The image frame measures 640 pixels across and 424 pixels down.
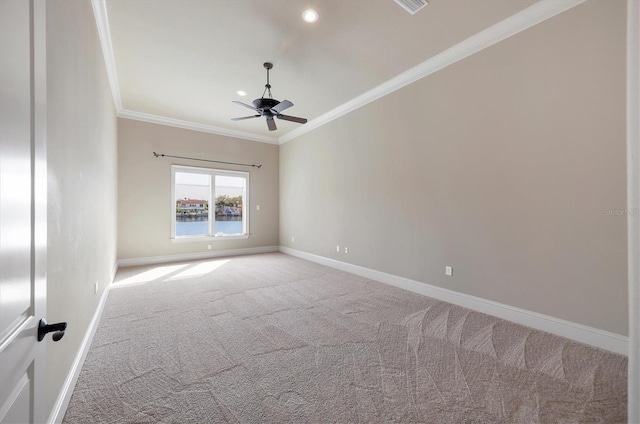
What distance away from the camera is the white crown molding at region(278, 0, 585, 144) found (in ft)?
8.36

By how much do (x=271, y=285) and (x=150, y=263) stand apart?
323 cm

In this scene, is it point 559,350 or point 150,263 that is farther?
point 150,263

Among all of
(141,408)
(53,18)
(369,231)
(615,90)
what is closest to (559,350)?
(615,90)

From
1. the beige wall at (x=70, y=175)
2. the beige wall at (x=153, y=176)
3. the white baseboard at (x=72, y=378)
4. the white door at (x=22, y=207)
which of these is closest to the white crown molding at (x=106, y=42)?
the beige wall at (x=70, y=175)

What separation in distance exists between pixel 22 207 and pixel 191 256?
5950 mm

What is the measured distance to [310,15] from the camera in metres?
2.73

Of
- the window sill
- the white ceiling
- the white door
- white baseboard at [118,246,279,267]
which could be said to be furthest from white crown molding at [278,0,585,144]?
white baseboard at [118,246,279,267]

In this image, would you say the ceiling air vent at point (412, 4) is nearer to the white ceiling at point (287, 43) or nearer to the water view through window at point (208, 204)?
the white ceiling at point (287, 43)

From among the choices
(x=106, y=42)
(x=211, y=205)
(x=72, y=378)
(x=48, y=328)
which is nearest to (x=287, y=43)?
(x=106, y=42)

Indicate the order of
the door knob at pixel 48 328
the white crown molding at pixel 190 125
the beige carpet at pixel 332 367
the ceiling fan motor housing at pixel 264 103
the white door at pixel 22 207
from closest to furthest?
the white door at pixel 22 207 → the door knob at pixel 48 328 → the beige carpet at pixel 332 367 → the ceiling fan motor housing at pixel 264 103 → the white crown molding at pixel 190 125

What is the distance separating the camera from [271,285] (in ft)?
13.7

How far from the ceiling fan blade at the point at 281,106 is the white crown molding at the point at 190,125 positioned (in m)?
3.11

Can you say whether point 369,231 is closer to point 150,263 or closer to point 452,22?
point 452,22

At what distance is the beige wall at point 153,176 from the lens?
5383mm
